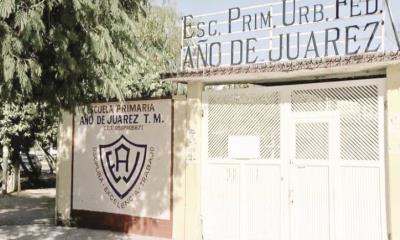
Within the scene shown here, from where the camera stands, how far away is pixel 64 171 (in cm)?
1302

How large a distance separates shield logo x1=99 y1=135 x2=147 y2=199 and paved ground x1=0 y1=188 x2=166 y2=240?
1004 mm

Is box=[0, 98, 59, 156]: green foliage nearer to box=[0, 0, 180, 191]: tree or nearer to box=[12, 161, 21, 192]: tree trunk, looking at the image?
box=[12, 161, 21, 192]: tree trunk

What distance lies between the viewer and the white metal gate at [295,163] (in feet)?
29.6

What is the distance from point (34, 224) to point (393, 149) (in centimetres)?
824

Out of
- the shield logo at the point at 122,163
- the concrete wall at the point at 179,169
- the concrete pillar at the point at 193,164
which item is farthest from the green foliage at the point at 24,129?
the concrete pillar at the point at 193,164

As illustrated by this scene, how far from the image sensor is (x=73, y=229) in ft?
40.6

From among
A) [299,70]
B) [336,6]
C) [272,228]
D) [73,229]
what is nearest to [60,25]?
[299,70]

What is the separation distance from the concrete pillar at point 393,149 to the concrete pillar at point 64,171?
7104 millimetres

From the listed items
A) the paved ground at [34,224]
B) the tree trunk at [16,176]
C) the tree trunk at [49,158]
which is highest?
the tree trunk at [49,158]

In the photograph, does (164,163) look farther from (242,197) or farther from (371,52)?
(371,52)

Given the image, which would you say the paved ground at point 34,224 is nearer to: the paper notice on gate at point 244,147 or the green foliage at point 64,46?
the paper notice on gate at point 244,147

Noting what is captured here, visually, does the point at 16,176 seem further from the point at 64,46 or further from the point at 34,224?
the point at 64,46

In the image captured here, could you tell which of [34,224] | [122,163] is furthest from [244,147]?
[34,224]

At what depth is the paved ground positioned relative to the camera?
11.4m
